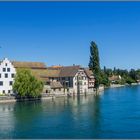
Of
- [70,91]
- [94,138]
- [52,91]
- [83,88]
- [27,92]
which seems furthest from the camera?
[83,88]

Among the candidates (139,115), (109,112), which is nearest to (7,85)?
(109,112)

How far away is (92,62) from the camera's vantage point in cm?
8556

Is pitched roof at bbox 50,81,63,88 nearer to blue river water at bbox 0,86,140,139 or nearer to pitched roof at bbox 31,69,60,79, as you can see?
pitched roof at bbox 31,69,60,79

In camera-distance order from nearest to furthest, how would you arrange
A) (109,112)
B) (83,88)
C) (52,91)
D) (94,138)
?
1. (94,138)
2. (109,112)
3. (52,91)
4. (83,88)

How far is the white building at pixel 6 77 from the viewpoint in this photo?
6738 centimetres

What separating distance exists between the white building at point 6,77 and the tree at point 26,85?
468cm

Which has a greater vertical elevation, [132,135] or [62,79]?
[62,79]

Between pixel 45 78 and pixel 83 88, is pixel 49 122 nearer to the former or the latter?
pixel 45 78

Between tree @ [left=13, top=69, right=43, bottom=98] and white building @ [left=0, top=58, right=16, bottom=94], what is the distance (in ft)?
15.4

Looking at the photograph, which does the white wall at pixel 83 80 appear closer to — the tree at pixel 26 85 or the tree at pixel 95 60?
the tree at pixel 95 60

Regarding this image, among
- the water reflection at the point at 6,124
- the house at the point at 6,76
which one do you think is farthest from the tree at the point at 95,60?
the water reflection at the point at 6,124

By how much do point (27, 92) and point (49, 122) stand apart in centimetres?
2579

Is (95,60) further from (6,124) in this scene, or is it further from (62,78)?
(6,124)

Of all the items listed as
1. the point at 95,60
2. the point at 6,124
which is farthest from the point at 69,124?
the point at 95,60
